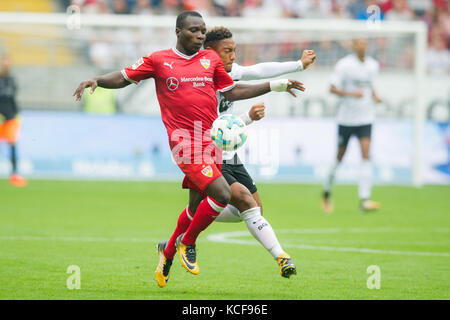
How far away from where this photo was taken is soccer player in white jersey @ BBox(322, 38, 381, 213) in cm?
1318

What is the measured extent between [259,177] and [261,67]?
1056cm

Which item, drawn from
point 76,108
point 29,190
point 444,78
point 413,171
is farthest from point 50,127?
point 444,78

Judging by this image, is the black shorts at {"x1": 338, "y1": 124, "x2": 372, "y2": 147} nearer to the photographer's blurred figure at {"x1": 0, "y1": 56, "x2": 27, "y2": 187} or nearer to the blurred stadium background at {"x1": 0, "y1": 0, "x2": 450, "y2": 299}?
the blurred stadium background at {"x1": 0, "y1": 0, "x2": 450, "y2": 299}

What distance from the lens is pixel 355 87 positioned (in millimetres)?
13609

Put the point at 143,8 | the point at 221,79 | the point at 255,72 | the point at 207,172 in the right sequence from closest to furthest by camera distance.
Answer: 1. the point at 207,172
2. the point at 221,79
3. the point at 255,72
4. the point at 143,8

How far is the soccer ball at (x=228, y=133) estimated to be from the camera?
6348 millimetres

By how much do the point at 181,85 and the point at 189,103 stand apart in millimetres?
162

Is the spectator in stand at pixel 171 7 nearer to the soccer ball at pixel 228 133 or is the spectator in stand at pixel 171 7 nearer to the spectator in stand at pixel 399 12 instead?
the spectator in stand at pixel 399 12

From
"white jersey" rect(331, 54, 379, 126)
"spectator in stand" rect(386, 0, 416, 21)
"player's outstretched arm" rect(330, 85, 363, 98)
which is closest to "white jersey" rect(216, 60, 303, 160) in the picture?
"player's outstretched arm" rect(330, 85, 363, 98)

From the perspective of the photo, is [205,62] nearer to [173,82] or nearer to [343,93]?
[173,82]

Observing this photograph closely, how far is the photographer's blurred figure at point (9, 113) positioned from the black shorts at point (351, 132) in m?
6.55

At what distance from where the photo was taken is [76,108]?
17188 millimetres

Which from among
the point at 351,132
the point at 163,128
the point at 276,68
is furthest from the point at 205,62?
the point at 163,128
